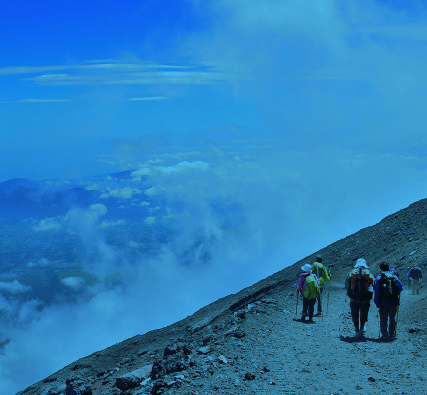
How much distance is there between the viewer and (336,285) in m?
22.2

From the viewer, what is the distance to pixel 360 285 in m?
11.9

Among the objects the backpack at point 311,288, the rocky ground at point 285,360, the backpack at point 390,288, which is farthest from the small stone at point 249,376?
the backpack at point 311,288

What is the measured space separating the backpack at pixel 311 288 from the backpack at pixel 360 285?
6.57 ft

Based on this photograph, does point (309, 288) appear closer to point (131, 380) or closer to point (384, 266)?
point (384, 266)

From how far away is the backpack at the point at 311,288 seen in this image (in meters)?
14.0

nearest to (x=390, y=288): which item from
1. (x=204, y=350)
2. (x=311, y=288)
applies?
(x=311, y=288)

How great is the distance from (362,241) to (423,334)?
59.4 feet

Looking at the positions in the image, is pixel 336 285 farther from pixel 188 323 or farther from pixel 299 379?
pixel 299 379

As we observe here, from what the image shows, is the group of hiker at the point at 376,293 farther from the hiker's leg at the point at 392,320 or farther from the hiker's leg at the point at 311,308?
the hiker's leg at the point at 311,308

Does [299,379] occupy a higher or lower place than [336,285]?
lower

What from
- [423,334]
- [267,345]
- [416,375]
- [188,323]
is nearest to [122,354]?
[188,323]

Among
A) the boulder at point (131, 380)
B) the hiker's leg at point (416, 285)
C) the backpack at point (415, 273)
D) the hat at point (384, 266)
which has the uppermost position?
the backpack at point (415, 273)

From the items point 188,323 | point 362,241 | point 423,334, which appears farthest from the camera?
point 362,241

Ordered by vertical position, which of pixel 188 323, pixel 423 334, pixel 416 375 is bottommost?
pixel 416 375
